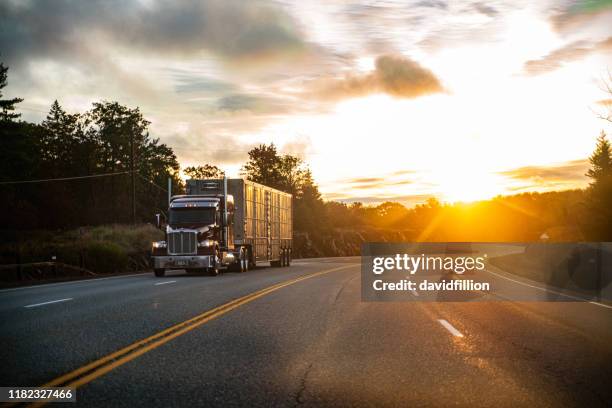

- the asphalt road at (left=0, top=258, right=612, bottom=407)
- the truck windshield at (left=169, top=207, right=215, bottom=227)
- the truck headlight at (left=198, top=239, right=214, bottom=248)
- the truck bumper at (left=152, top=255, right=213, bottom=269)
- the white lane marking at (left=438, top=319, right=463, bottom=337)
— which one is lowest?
the white lane marking at (left=438, top=319, right=463, bottom=337)

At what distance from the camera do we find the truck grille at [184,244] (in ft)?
95.7

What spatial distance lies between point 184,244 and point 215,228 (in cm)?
161

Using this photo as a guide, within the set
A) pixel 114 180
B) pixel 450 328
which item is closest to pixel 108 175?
pixel 114 180

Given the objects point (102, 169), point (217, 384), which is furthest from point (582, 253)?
Answer: point (102, 169)

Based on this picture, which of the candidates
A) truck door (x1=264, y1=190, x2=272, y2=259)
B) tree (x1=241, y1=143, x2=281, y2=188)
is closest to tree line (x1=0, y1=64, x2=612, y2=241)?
tree (x1=241, y1=143, x2=281, y2=188)

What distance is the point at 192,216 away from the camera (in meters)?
29.9

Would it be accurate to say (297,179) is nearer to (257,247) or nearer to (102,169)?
(102,169)

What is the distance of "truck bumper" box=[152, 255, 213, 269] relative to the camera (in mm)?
29062

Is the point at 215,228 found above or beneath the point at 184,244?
above

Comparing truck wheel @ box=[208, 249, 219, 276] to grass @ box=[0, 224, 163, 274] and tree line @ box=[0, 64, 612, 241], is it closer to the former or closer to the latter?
grass @ box=[0, 224, 163, 274]

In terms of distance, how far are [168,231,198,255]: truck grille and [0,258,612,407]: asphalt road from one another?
519 inches

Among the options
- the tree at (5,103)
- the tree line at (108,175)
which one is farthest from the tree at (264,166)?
the tree at (5,103)

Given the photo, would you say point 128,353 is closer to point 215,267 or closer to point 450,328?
point 450,328

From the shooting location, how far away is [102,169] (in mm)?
95125
